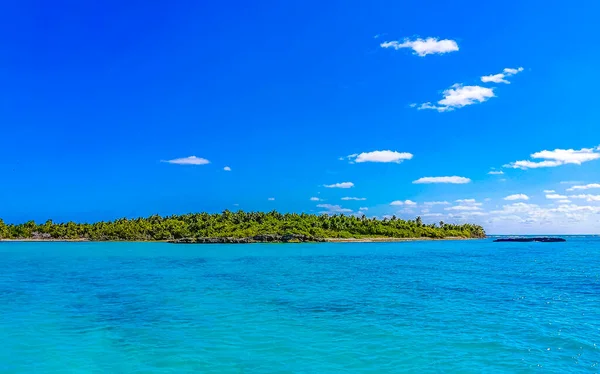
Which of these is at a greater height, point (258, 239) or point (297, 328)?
point (258, 239)

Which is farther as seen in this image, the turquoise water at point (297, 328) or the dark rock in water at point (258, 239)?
the dark rock in water at point (258, 239)

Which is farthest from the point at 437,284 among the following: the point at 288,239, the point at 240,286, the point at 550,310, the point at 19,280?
the point at 288,239

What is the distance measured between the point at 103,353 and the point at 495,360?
57.3 ft

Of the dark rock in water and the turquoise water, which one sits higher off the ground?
the dark rock in water

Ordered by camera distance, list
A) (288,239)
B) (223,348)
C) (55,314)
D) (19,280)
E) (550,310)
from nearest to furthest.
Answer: (223,348), (55,314), (550,310), (19,280), (288,239)

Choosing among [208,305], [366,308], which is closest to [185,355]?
[208,305]

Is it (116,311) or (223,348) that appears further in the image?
(116,311)

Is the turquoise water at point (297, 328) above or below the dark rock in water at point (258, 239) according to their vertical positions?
below

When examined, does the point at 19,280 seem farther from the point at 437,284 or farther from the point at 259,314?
the point at 437,284

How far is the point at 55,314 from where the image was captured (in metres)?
27.5

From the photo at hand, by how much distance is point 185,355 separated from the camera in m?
18.6

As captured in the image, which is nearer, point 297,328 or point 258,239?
point 297,328

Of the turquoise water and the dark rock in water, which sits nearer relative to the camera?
the turquoise water

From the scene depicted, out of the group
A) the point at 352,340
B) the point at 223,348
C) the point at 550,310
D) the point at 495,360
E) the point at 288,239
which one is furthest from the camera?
the point at 288,239
